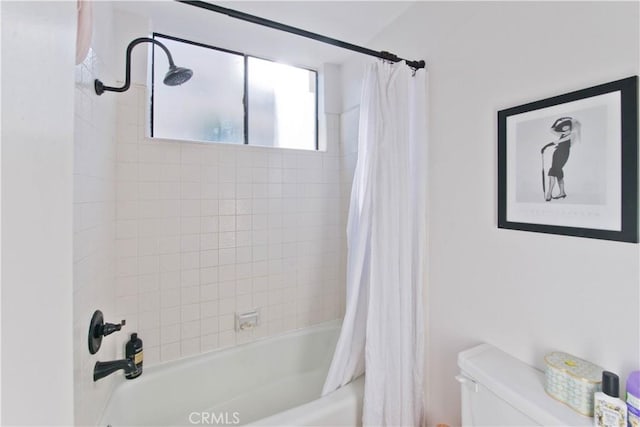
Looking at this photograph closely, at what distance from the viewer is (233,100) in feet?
6.33

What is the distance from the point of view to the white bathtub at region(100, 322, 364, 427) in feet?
4.21

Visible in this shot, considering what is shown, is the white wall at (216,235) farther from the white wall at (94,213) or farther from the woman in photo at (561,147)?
the woman in photo at (561,147)

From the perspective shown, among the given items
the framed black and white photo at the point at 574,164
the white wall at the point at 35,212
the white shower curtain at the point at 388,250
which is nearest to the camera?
the white wall at the point at 35,212

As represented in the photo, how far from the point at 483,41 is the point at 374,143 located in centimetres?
60

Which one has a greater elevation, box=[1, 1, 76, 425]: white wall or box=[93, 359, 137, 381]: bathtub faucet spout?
box=[1, 1, 76, 425]: white wall

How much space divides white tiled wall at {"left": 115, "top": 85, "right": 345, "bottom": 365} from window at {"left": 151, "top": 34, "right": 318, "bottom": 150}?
0.58ft

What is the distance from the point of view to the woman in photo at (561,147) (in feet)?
2.87

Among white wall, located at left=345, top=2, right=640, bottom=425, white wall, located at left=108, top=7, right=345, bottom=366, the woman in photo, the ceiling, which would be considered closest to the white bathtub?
white wall, located at left=108, top=7, right=345, bottom=366

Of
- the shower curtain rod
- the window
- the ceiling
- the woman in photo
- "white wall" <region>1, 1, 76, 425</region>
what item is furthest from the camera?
the window

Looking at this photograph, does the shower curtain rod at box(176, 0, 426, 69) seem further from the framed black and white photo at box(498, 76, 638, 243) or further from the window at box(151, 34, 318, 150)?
the window at box(151, 34, 318, 150)

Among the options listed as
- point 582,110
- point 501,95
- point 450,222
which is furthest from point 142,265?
→ point 582,110

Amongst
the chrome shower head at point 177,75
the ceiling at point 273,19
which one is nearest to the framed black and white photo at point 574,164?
the ceiling at point 273,19

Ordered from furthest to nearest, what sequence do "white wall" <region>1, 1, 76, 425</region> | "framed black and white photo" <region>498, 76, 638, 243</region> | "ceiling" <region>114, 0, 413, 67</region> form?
1. "ceiling" <region>114, 0, 413, 67</region>
2. "framed black and white photo" <region>498, 76, 638, 243</region>
3. "white wall" <region>1, 1, 76, 425</region>

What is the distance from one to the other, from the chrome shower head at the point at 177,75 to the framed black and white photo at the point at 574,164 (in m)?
1.43
